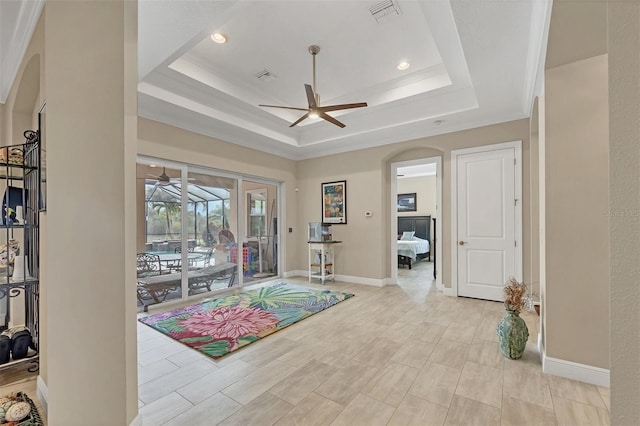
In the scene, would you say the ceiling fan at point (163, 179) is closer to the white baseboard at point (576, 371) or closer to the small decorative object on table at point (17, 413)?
the small decorative object on table at point (17, 413)

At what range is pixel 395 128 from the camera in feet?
15.6

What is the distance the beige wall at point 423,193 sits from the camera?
9375mm

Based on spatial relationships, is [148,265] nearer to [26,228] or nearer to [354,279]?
[26,228]

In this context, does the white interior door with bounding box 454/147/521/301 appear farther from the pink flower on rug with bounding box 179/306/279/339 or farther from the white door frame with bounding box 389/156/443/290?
the pink flower on rug with bounding box 179/306/279/339

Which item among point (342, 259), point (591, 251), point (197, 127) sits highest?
point (197, 127)

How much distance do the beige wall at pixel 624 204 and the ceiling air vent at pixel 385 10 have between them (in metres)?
2.32

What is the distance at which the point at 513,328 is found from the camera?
253 cm

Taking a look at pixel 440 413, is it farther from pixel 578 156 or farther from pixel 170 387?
pixel 578 156

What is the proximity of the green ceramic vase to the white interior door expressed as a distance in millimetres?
1866

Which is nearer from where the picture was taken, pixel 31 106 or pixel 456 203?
pixel 31 106

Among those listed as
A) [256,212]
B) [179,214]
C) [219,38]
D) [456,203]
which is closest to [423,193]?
[456,203]

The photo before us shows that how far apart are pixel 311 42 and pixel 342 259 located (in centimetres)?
407

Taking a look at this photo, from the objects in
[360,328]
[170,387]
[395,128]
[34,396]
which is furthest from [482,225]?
[34,396]

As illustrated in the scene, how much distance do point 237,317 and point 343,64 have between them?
3.50 metres
